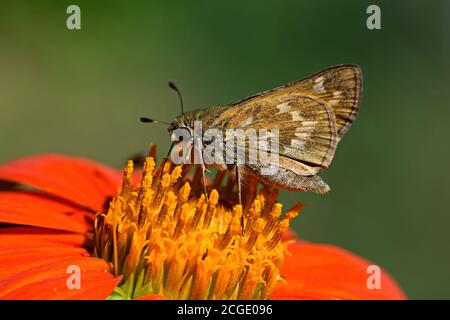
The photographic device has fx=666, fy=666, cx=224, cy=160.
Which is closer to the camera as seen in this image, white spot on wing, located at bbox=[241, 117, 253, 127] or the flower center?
the flower center

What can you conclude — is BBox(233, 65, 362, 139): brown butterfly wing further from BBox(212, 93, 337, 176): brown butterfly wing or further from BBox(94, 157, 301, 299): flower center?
BBox(94, 157, 301, 299): flower center

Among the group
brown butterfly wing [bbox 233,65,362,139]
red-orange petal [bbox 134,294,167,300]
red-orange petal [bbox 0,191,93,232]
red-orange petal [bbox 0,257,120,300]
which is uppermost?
brown butterfly wing [bbox 233,65,362,139]

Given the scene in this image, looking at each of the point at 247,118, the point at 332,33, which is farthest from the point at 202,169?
the point at 332,33

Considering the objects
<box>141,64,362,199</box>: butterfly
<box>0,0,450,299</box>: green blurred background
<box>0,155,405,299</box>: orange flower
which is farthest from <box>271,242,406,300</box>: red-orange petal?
<box>0,0,450,299</box>: green blurred background

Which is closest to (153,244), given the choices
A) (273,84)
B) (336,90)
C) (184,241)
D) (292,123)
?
(184,241)

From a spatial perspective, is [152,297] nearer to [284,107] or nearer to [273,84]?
[284,107]

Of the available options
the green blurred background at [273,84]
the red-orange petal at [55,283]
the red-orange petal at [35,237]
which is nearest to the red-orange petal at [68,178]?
the red-orange petal at [35,237]

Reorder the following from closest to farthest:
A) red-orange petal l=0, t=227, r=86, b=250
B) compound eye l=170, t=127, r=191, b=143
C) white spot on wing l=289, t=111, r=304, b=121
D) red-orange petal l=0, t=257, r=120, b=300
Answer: red-orange petal l=0, t=257, r=120, b=300 → red-orange petal l=0, t=227, r=86, b=250 → compound eye l=170, t=127, r=191, b=143 → white spot on wing l=289, t=111, r=304, b=121

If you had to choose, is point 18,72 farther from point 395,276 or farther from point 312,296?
point 312,296
